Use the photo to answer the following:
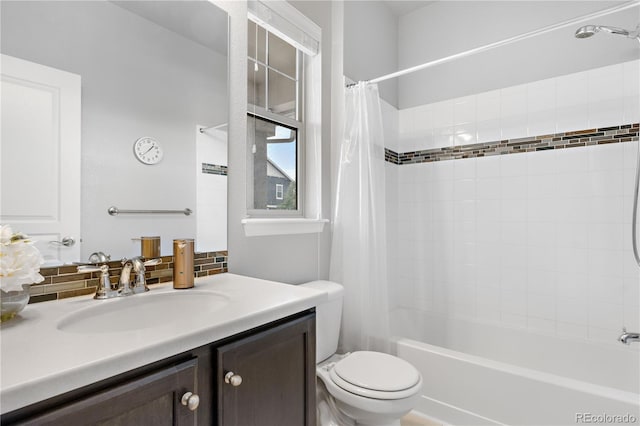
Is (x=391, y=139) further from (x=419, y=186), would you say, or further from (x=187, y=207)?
(x=187, y=207)

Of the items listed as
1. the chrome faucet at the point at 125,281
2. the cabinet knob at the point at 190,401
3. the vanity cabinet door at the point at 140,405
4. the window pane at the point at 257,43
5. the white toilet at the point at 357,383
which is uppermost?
the window pane at the point at 257,43

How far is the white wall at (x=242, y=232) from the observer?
148 cm

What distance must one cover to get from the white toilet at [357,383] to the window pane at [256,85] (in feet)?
3.29

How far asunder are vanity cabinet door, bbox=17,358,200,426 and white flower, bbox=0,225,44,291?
0.36 meters

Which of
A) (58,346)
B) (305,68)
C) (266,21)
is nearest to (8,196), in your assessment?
(58,346)

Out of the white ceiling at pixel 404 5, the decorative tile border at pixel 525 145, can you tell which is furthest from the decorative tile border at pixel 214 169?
the white ceiling at pixel 404 5

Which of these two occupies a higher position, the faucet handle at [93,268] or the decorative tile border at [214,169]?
the decorative tile border at [214,169]

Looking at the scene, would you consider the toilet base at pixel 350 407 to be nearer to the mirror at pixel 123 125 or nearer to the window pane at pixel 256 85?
the mirror at pixel 123 125

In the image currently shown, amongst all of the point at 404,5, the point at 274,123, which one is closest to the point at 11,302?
the point at 274,123

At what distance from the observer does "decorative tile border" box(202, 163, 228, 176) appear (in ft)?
4.44

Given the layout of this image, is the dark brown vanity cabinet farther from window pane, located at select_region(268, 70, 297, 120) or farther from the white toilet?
window pane, located at select_region(268, 70, 297, 120)

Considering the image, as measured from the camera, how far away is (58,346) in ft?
2.10

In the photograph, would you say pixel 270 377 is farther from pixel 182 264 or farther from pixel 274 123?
pixel 274 123

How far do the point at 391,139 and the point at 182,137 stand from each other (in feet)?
6.10
